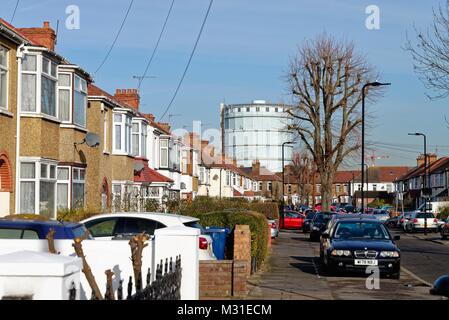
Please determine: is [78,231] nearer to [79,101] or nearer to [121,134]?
[79,101]

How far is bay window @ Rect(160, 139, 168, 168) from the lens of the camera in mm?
51594

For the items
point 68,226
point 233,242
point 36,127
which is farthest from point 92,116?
point 68,226

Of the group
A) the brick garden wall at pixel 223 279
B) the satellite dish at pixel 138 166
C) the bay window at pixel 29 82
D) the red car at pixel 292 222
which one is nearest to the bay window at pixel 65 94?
the bay window at pixel 29 82

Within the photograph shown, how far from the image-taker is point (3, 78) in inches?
875

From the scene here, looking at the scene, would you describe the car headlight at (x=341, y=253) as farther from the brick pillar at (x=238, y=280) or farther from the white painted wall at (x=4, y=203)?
the white painted wall at (x=4, y=203)

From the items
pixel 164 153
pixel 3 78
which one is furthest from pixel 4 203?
pixel 164 153

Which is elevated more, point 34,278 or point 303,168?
point 303,168

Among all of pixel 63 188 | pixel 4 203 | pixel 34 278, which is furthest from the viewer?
pixel 63 188

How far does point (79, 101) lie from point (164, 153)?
22.9m

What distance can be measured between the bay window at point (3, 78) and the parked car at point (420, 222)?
35.5 metres

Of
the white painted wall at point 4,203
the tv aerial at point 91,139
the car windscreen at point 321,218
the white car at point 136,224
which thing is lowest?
the car windscreen at point 321,218

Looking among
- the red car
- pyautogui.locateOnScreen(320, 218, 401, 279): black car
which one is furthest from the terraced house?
the red car

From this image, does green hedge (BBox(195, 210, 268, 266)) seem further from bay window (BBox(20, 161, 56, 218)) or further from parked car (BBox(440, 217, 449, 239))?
parked car (BBox(440, 217, 449, 239))

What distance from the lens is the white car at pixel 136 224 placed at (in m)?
15.3
